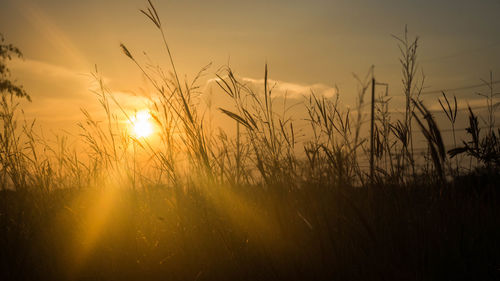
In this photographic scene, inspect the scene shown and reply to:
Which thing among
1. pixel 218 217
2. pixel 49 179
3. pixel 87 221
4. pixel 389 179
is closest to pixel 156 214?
pixel 87 221

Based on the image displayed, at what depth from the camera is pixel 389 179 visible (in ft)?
6.45

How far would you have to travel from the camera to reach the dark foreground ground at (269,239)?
1562mm

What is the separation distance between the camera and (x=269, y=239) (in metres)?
1.82

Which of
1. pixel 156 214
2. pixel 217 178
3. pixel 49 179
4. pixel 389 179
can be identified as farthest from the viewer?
pixel 49 179

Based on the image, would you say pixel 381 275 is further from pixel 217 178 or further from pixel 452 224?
pixel 217 178

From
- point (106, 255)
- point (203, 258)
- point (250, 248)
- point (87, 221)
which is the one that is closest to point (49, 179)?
point (87, 221)

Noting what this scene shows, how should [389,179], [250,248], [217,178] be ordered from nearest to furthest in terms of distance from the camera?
1. [250,248]
2. [389,179]
3. [217,178]

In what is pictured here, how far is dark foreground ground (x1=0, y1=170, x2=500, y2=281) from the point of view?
61.5 inches

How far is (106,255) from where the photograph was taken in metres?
2.00

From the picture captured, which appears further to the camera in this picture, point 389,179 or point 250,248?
point 389,179

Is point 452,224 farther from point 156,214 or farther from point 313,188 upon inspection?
point 156,214

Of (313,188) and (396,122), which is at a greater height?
(396,122)

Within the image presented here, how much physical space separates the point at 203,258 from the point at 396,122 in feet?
4.45

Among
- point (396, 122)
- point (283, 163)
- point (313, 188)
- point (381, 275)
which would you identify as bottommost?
point (381, 275)
